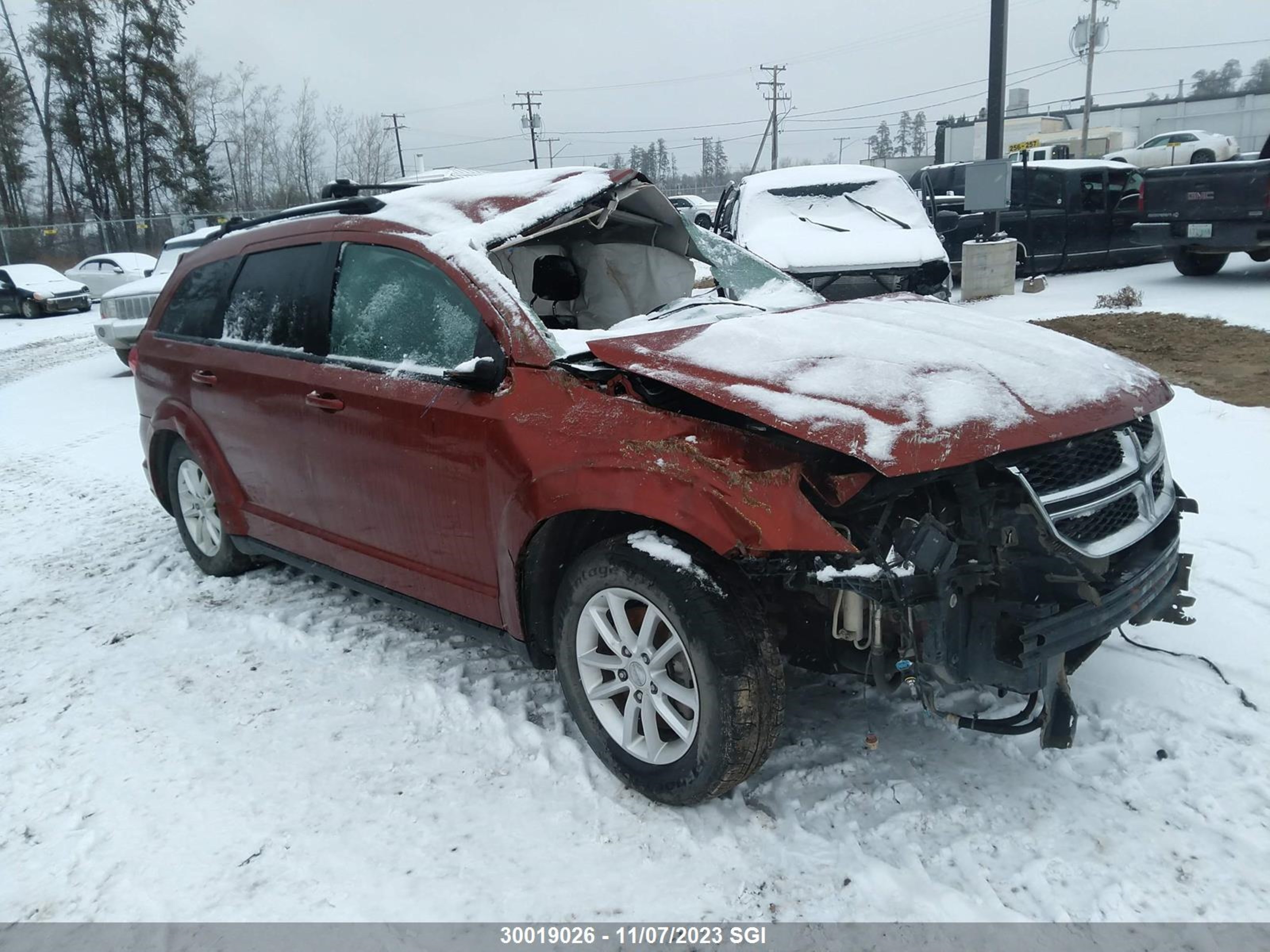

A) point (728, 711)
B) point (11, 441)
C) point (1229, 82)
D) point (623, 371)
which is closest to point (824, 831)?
point (728, 711)

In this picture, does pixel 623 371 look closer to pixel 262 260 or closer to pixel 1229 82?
pixel 262 260

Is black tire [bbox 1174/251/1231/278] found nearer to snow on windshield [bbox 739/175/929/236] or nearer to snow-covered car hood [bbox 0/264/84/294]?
snow on windshield [bbox 739/175/929/236]

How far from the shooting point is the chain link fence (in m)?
32.0

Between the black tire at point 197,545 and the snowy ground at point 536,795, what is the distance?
1.73ft

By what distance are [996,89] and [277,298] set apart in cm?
1081

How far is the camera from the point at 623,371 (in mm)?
2725

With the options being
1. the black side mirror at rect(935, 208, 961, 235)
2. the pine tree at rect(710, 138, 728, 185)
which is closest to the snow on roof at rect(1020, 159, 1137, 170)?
the black side mirror at rect(935, 208, 961, 235)

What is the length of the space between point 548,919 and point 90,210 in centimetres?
4724

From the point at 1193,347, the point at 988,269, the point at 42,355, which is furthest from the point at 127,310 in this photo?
the point at 1193,347

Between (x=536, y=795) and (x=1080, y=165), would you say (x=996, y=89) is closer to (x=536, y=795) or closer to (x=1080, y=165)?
(x=1080, y=165)

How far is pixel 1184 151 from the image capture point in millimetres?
31422

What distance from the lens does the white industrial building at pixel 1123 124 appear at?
53656 mm
